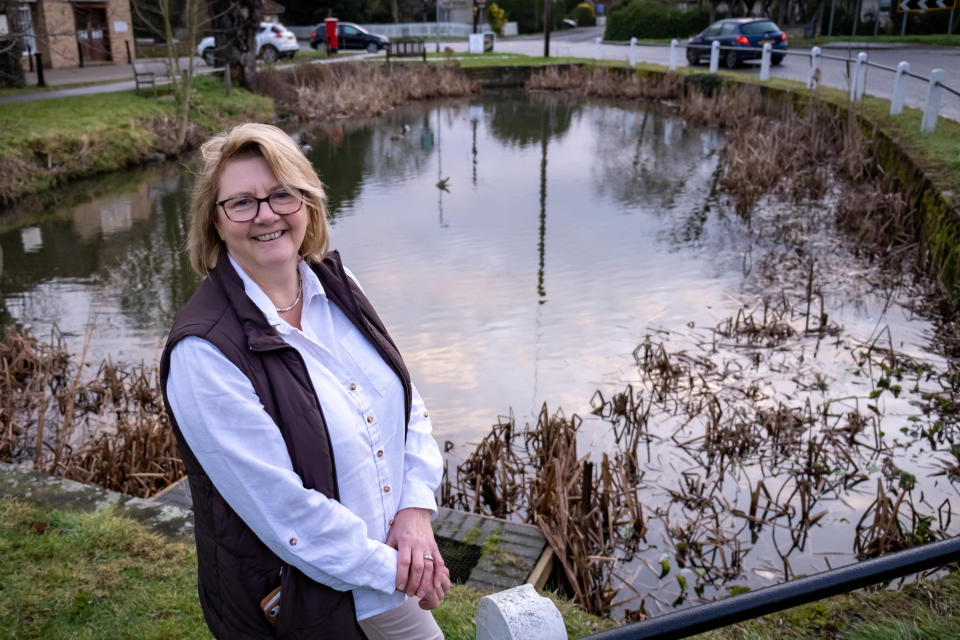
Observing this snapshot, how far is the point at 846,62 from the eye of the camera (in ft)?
49.3

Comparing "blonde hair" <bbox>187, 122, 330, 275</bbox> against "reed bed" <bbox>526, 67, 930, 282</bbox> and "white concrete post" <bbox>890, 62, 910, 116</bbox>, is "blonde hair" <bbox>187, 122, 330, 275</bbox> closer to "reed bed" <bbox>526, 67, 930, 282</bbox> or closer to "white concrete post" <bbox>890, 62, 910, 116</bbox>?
"reed bed" <bbox>526, 67, 930, 282</bbox>

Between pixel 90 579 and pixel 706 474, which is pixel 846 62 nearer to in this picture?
pixel 706 474

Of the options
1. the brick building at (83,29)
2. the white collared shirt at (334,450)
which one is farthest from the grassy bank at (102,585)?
the brick building at (83,29)

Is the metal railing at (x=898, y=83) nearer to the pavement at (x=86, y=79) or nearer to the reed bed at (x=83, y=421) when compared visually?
the reed bed at (x=83, y=421)

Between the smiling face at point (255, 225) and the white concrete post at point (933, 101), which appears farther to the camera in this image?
the white concrete post at point (933, 101)

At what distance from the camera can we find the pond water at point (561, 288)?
5695 millimetres

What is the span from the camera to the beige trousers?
2059mm

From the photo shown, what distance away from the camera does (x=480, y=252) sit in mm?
10734

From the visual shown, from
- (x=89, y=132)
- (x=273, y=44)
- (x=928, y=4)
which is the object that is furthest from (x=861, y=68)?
(x=273, y=44)

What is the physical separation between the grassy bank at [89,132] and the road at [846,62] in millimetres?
12281

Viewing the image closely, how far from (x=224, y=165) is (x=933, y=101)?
10.7 metres

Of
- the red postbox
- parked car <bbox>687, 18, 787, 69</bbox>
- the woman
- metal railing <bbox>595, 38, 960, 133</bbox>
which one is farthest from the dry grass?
the red postbox

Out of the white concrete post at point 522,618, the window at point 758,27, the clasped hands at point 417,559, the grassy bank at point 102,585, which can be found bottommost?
the grassy bank at point 102,585

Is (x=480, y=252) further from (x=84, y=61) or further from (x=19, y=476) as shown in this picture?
(x=84, y=61)
